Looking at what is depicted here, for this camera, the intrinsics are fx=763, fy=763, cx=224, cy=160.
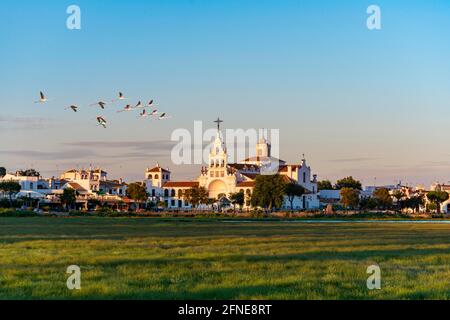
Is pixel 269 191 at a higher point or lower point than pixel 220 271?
higher

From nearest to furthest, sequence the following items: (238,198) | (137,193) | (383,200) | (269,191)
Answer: (269,191), (137,193), (383,200), (238,198)

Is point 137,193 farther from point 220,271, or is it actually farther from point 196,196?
point 220,271

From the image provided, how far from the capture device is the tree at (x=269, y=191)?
491ft

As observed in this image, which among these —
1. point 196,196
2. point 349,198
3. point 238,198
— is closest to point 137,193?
point 196,196

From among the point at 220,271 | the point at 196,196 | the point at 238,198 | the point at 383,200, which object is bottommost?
the point at 220,271

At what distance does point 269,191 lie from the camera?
150625 mm

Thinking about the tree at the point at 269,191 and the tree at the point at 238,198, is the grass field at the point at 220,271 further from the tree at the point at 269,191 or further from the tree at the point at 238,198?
the tree at the point at 238,198

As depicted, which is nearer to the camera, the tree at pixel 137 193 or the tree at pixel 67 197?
the tree at pixel 67 197

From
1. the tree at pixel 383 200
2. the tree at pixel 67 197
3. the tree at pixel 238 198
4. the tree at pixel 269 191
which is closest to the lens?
the tree at pixel 269 191

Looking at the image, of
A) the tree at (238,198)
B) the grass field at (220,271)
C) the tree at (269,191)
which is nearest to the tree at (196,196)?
the tree at (238,198)

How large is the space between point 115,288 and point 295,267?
739cm

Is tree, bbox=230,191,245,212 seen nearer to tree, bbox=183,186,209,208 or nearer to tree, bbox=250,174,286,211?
tree, bbox=183,186,209,208
